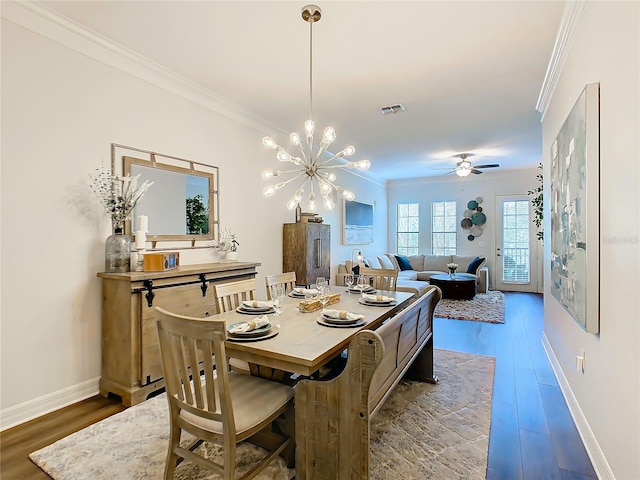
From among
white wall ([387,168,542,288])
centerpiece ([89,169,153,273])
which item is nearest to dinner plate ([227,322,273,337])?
centerpiece ([89,169,153,273])

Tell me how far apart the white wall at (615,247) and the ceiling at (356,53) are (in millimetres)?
740

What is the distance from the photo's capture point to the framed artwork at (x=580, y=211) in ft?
6.34

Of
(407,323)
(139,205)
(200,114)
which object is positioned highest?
(200,114)

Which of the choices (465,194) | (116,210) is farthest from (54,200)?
(465,194)

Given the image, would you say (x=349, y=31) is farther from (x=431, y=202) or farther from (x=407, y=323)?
(x=431, y=202)

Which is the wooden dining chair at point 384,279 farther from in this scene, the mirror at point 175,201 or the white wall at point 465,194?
the white wall at point 465,194

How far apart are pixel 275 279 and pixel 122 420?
1524 mm

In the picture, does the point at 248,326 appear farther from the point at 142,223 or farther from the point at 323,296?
the point at 142,223

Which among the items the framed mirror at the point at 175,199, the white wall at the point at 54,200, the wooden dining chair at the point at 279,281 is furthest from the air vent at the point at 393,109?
the white wall at the point at 54,200

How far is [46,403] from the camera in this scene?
252 cm

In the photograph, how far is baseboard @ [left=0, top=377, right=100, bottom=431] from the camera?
2.32 metres

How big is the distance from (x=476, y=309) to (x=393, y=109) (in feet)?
12.3

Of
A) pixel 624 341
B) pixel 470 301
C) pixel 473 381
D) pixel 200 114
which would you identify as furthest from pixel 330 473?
pixel 470 301

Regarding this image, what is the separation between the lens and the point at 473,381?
311cm
